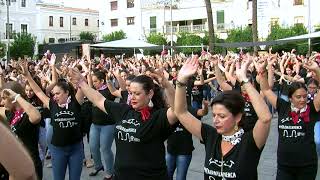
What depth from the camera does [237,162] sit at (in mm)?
3510

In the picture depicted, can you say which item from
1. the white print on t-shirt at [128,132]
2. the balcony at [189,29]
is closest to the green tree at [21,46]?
the balcony at [189,29]

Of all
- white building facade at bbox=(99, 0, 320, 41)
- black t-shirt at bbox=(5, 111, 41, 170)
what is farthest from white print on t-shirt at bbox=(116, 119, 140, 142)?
white building facade at bbox=(99, 0, 320, 41)

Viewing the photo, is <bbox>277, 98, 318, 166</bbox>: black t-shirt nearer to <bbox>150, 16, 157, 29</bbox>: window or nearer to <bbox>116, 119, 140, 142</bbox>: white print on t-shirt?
<bbox>116, 119, 140, 142</bbox>: white print on t-shirt

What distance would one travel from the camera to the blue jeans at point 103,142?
748cm

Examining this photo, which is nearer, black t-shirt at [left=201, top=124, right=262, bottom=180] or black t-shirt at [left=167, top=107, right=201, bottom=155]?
black t-shirt at [left=201, top=124, right=262, bottom=180]

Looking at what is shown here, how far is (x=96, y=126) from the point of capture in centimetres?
761

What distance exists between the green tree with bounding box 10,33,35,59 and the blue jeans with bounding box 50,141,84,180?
46861 millimetres

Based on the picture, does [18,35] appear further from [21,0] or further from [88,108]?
[88,108]

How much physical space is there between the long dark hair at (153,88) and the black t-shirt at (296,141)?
150 cm

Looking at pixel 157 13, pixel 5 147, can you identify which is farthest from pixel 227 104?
pixel 157 13

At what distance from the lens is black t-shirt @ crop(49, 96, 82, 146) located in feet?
19.5

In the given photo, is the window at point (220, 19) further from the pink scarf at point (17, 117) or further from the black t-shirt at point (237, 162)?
the black t-shirt at point (237, 162)

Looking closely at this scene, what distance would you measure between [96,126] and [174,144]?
1.96m

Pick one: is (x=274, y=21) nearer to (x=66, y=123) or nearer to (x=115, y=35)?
(x=115, y=35)
